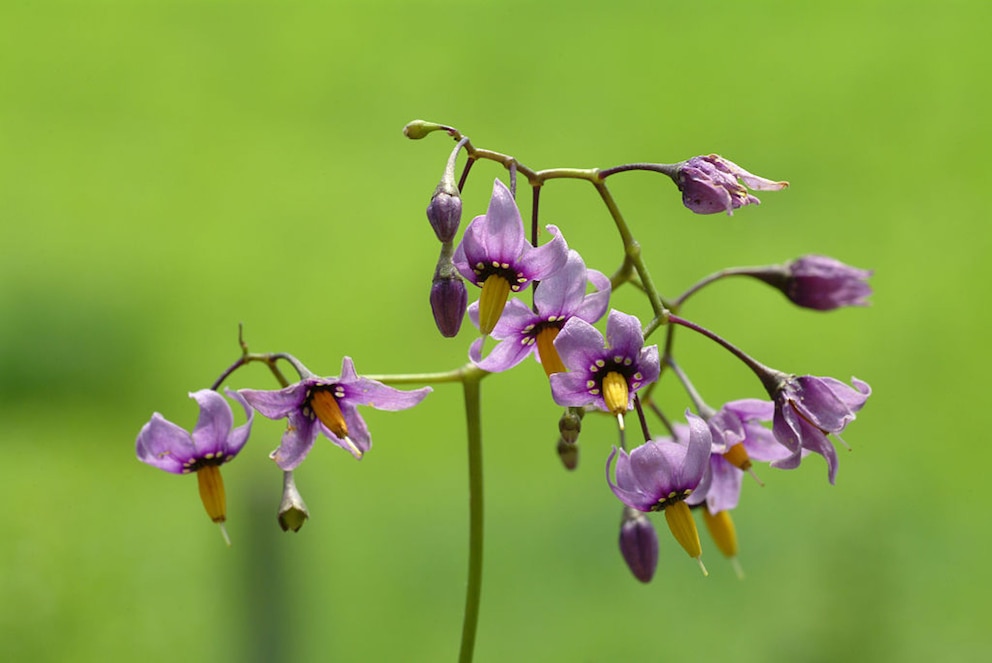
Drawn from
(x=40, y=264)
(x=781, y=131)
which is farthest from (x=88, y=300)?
(x=781, y=131)

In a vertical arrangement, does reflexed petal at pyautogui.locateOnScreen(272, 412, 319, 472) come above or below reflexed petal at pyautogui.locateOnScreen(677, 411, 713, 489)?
below

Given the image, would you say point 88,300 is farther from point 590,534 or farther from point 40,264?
point 590,534

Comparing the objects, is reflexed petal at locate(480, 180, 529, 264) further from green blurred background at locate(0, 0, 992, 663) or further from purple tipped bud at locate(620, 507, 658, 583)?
green blurred background at locate(0, 0, 992, 663)

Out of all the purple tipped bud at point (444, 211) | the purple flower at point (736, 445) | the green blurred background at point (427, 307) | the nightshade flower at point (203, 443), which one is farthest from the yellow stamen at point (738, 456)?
the green blurred background at point (427, 307)

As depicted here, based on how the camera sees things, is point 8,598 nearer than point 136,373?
Yes

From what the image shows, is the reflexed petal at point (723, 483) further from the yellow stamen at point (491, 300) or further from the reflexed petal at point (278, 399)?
the reflexed petal at point (278, 399)

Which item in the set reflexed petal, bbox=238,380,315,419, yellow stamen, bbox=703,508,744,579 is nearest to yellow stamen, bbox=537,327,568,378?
reflexed petal, bbox=238,380,315,419
